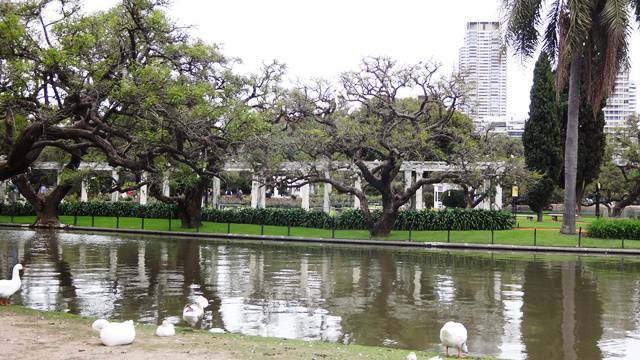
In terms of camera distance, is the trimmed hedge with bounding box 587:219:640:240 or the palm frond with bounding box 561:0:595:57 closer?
the palm frond with bounding box 561:0:595:57

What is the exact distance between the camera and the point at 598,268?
24.5m

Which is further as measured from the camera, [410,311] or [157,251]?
[157,251]

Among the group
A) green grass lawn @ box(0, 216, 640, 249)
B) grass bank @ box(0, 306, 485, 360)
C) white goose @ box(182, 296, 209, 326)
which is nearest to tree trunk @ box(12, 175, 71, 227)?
green grass lawn @ box(0, 216, 640, 249)

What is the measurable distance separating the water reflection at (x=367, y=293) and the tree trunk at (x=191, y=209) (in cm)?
1288

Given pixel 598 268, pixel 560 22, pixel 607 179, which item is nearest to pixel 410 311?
pixel 598 268

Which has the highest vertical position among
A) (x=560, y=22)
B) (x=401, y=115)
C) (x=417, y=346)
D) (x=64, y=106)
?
(x=560, y=22)

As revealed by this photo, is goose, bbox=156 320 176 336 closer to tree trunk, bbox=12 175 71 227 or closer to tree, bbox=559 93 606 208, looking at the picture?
tree trunk, bbox=12 175 71 227

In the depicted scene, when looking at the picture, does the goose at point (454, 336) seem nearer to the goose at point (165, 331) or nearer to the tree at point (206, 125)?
the goose at point (165, 331)

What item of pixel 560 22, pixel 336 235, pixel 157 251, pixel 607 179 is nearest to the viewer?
pixel 157 251

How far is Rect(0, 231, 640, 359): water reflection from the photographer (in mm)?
12195

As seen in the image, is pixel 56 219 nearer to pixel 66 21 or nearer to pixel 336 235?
pixel 336 235

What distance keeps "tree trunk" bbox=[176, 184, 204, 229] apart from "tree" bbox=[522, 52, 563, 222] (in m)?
23.9

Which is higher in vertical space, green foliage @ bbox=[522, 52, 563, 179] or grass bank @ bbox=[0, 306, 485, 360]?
green foliage @ bbox=[522, 52, 563, 179]

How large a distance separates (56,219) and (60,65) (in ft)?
102
